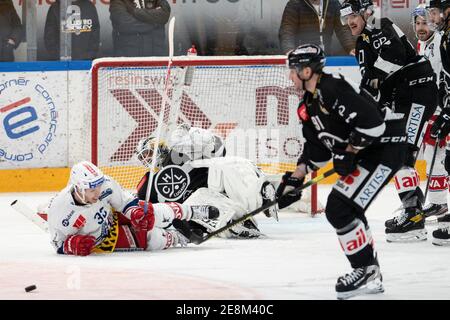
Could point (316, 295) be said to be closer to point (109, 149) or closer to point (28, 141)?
point (109, 149)

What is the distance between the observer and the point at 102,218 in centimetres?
639

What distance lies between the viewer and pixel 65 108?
9586 mm

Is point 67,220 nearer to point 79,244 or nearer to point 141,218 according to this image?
point 79,244

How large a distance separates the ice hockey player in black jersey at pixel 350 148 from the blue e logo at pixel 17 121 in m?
4.53

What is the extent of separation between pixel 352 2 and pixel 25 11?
349 centimetres

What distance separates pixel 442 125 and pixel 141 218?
1.81 m

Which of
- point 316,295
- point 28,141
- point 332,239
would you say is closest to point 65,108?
point 28,141

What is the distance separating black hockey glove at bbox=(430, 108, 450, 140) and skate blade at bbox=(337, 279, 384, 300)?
191 centimetres

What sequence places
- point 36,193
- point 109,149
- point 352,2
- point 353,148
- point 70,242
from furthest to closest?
point 36,193
point 109,149
point 352,2
point 70,242
point 353,148

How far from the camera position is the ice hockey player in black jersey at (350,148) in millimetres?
5137

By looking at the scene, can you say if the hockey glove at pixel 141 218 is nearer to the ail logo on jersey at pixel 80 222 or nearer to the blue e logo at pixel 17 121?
the ail logo on jersey at pixel 80 222

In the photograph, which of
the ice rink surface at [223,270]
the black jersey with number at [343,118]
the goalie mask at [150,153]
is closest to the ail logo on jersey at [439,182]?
the ice rink surface at [223,270]

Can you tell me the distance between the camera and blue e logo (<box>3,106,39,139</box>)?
949cm

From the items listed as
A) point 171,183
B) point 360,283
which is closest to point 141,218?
point 171,183
